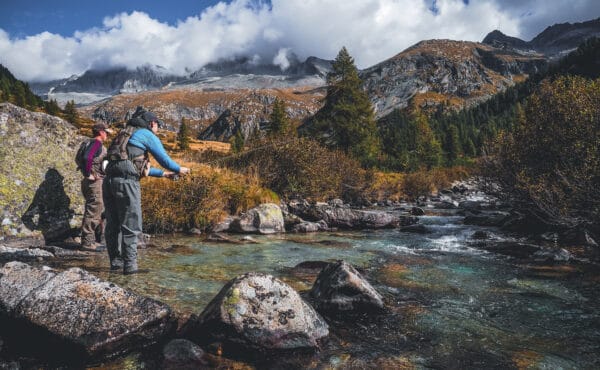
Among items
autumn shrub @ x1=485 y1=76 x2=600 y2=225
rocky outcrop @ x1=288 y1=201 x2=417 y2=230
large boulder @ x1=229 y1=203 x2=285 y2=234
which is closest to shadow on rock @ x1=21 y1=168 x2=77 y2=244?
large boulder @ x1=229 y1=203 x2=285 y2=234

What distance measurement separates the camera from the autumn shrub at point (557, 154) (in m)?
11.3

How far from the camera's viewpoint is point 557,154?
44.4ft

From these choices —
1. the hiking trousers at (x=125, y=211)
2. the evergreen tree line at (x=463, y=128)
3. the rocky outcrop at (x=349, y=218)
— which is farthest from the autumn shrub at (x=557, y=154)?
the hiking trousers at (x=125, y=211)

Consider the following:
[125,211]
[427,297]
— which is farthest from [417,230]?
[125,211]

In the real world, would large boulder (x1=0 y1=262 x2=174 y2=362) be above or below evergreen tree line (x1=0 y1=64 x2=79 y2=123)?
below

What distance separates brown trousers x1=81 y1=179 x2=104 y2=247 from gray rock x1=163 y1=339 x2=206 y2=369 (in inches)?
245

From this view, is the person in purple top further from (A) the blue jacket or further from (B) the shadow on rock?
(A) the blue jacket

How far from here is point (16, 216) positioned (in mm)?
9250

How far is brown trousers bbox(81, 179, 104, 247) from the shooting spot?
9000 mm

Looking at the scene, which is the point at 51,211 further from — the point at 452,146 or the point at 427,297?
the point at 452,146

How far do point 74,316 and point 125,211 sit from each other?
266 cm

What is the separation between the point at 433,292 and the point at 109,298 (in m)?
5.06

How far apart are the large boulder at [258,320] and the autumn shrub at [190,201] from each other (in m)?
9.04

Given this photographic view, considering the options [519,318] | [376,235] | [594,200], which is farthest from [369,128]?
[519,318]
